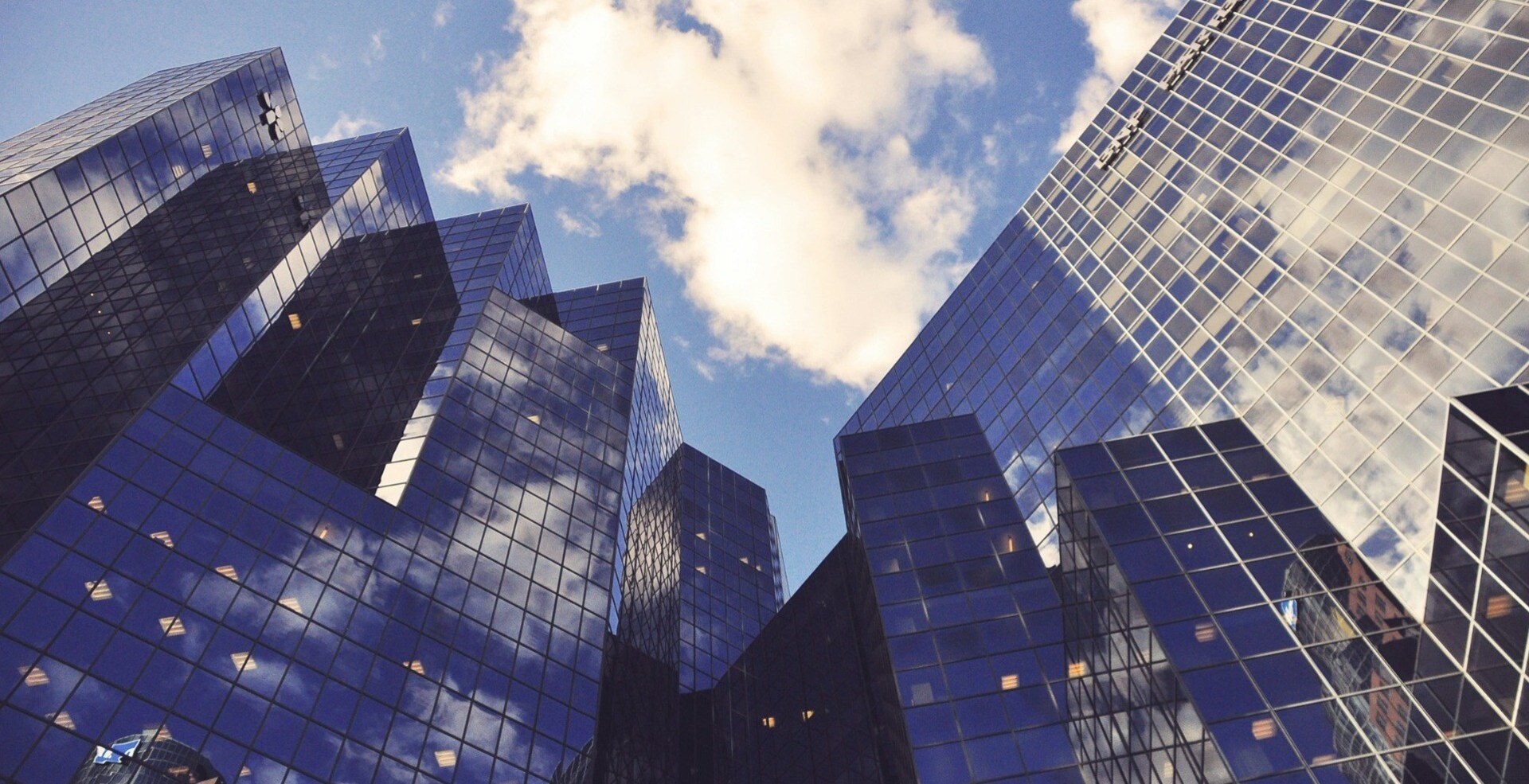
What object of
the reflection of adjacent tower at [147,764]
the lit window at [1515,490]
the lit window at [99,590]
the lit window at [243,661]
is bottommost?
the reflection of adjacent tower at [147,764]

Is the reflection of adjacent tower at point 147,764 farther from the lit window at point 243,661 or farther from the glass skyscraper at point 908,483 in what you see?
the lit window at point 243,661

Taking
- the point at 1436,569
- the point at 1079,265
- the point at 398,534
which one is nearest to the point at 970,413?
the point at 1079,265

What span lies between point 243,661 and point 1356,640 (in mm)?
42691

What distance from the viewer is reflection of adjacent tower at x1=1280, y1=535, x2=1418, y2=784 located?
1041 inches

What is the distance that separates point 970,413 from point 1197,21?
38.0 meters

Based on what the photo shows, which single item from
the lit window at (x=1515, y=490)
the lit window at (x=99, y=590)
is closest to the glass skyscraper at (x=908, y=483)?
the lit window at (x=1515, y=490)

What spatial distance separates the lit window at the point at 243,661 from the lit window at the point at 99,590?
4.83m

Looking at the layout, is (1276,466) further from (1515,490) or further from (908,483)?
(908,483)

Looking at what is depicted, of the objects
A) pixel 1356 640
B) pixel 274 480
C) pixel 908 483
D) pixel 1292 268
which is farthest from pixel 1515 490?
pixel 274 480

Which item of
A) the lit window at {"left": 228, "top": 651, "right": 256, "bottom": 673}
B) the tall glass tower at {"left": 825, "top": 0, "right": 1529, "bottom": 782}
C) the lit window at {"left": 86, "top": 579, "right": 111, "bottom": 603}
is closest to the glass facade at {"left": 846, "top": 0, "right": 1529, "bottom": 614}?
the tall glass tower at {"left": 825, "top": 0, "right": 1529, "bottom": 782}

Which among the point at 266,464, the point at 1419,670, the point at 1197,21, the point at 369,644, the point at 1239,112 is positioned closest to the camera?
the point at 1419,670

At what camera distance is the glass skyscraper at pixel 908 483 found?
28.2 meters

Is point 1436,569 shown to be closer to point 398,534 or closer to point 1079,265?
point 1079,265

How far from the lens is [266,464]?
39500 millimetres
